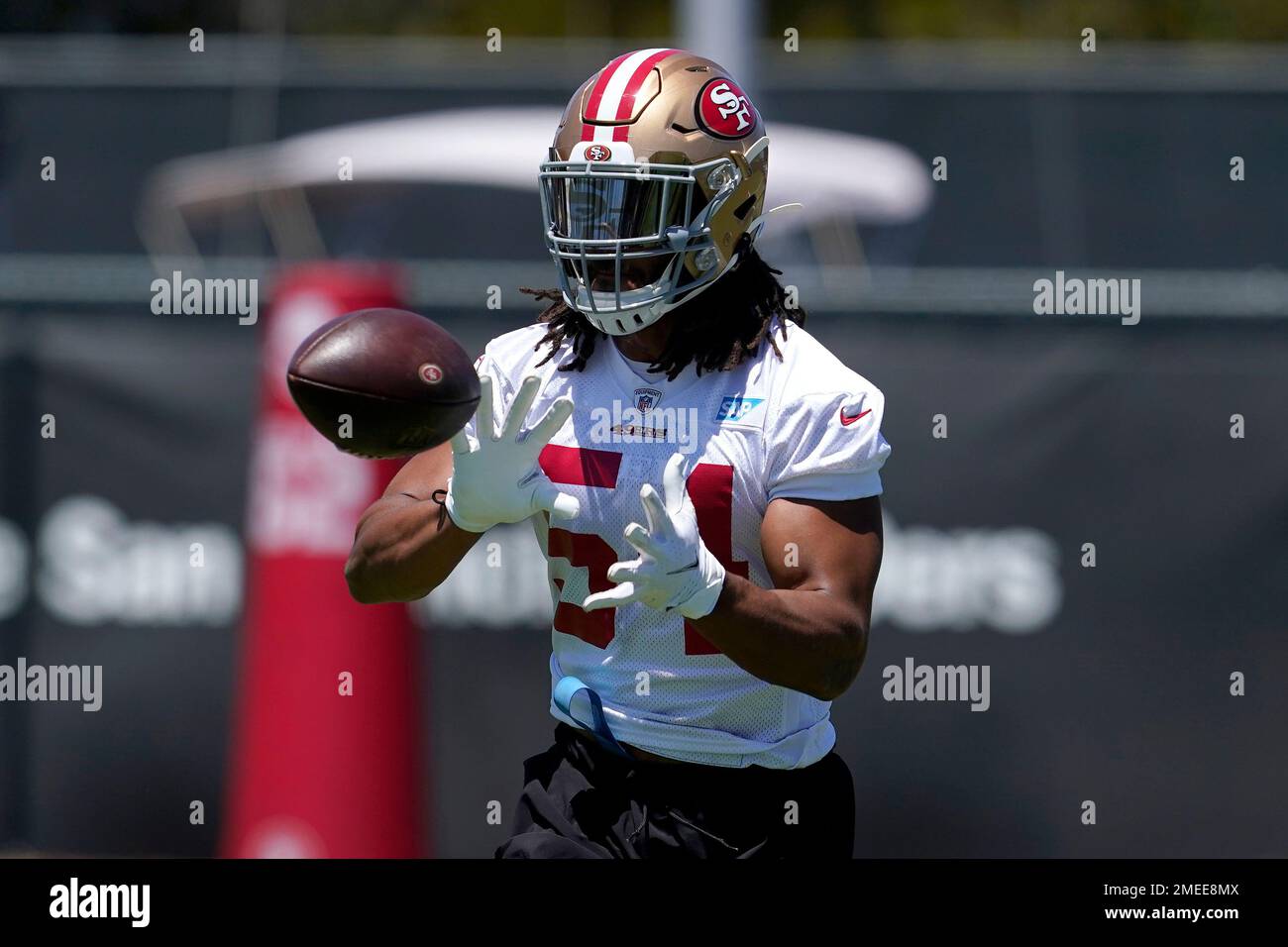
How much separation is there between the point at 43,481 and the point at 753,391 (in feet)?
11.1

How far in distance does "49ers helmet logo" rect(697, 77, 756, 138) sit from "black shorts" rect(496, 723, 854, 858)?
3.72ft

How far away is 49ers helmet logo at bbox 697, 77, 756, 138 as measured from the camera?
3.10 m

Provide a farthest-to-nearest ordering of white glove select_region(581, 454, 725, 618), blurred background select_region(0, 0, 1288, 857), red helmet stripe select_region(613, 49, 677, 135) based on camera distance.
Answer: blurred background select_region(0, 0, 1288, 857), red helmet stripe select_region(613, 49, 677, 135), white glove select_region(581, 454, 725, 618)

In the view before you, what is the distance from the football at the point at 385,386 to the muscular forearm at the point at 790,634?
1.83 ft

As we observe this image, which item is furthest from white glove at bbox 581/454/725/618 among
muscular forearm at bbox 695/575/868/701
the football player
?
the football player

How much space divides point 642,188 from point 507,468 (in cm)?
58

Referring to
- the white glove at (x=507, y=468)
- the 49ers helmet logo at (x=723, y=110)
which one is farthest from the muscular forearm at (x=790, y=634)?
the 49ers helmet logo at (x=723, y=110)

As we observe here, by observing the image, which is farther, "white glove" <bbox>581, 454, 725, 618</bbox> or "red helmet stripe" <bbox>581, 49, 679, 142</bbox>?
"red helmet stripe" <bbox>581, 49, 679, 142</bbox>

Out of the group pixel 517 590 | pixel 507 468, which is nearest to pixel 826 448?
pixel 507 468

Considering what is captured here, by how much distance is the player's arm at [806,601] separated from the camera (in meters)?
2.74

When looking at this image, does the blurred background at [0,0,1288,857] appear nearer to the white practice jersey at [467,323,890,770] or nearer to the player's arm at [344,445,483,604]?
the player's arm at [344,445,483,604]

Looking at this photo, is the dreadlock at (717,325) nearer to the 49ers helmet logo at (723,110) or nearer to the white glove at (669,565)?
the 49ers helmet logo at (723,110)

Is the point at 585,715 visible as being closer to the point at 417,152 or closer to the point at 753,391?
the point at 753,391
